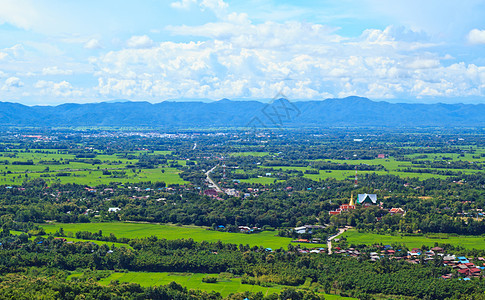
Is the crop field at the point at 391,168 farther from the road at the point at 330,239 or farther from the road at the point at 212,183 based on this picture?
the road at the point at 330,239

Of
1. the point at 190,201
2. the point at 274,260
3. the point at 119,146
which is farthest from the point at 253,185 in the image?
the point at 119,146

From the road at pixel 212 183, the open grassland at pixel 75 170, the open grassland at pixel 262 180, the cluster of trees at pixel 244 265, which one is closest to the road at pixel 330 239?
the cluster of trees at pixel 244 265

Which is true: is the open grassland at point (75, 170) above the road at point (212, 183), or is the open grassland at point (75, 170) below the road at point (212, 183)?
above

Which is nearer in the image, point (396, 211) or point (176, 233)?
point (176, 233)

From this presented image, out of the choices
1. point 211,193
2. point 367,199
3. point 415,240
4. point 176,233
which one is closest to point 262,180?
point 211,193

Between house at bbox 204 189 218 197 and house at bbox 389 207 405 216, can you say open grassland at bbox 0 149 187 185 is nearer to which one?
house at bbox 204 189 218 197

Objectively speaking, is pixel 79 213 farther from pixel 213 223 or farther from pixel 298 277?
pixel 298 277

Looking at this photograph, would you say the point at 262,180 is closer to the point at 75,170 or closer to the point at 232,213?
the point at 232,213
